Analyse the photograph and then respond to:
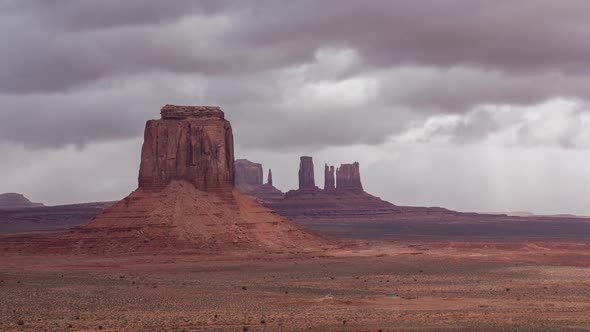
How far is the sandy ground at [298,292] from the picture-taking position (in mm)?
44125

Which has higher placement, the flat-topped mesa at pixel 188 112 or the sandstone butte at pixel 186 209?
the flat-topped mesa at pixel 188 112

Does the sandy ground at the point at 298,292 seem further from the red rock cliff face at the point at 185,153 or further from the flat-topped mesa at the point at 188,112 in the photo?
the flat-topped mesa at the point at 188,112

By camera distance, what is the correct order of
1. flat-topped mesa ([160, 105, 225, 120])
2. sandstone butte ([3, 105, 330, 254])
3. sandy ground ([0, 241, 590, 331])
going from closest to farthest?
sandy ground ([0, 241, 590, 331]) → sandstone butte ([3, 105, 330, 254]) → flat-topped mesa ([160, 105, 225, 120])

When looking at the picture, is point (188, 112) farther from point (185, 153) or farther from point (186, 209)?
point (186, 209)

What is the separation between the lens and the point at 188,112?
110 metres

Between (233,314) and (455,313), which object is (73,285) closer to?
(233,314)

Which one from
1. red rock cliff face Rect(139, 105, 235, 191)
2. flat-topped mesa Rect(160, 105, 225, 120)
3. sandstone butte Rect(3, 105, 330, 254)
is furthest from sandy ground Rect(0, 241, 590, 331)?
flat-topped mesa Rect(160, 105, 225, 120)

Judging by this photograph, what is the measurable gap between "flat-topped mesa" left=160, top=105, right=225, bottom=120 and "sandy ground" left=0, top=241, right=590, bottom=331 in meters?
21.6

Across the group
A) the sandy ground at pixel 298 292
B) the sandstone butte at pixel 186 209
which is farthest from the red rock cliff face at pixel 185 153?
the sandy ground at pixel 298 292

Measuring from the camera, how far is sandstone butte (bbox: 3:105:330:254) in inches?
3999

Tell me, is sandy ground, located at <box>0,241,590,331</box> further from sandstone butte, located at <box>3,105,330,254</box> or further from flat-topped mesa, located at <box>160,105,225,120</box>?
flat-topped mesa, located at <box>160,105,225,120</box>

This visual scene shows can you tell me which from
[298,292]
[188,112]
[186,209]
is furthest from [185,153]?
[298,292]

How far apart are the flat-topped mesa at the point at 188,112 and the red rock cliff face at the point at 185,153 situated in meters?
0.18

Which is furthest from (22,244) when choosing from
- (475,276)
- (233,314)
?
(233,314)
